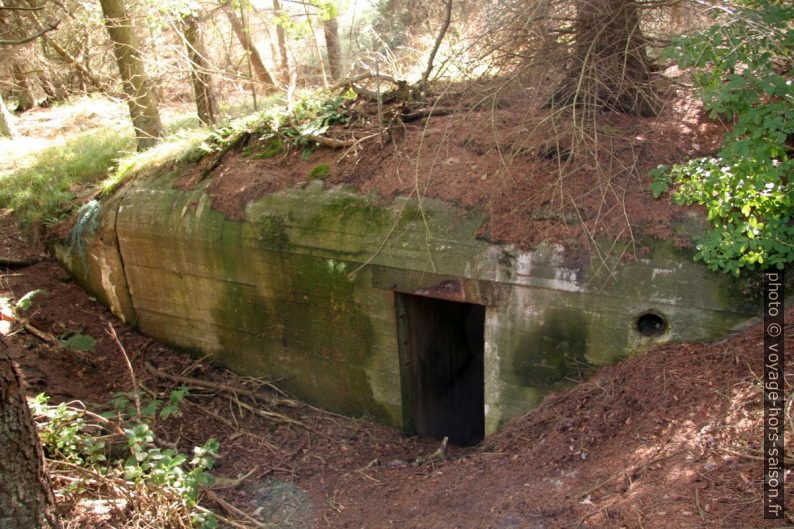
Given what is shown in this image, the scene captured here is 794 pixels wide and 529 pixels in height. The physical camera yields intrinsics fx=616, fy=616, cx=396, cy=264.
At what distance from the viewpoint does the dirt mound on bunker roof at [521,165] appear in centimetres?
544

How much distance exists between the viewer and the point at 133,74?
9.84 m

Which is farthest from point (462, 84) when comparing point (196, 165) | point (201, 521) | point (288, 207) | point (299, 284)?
point (201, 521)

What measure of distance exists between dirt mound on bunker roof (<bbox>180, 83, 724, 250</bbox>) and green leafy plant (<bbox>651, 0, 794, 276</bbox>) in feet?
1.16

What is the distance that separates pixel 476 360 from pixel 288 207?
11.0 feet

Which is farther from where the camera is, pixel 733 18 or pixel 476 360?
pixel 476 360

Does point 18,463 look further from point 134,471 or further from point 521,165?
point 521,165

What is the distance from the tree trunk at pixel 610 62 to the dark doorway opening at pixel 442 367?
270cm

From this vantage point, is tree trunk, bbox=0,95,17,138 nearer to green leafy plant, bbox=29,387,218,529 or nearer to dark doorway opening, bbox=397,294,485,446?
green leafy plant, bbox=29,387,218,529

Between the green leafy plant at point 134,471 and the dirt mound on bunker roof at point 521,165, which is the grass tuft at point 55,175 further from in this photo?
the green leafy plant at point 134,471

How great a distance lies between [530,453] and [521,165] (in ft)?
8.89

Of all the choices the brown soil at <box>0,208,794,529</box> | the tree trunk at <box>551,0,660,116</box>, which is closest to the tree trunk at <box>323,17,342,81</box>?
the tree trunk at <box>551,0,660,116</box>

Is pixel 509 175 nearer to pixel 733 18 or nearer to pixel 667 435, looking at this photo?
pixel 733 18

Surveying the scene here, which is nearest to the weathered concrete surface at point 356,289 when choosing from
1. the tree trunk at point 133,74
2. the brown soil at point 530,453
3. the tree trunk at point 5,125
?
the brown soil at point 530,453

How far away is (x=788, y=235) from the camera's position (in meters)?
4.48
